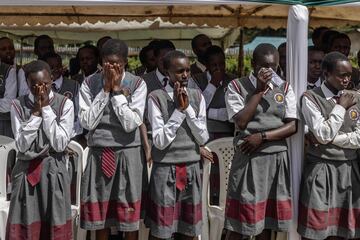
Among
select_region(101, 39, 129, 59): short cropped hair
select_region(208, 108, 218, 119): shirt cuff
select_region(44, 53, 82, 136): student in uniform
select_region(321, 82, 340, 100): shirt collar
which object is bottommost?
select_region(208, 108, 218, 119): shirt cuff

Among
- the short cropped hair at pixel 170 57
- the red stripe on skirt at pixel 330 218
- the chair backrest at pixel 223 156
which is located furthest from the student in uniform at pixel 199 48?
the red stripe on skirt at pixel 330 218

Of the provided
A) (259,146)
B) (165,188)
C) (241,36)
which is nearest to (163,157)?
(165,188)

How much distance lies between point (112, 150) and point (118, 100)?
349 millimetres

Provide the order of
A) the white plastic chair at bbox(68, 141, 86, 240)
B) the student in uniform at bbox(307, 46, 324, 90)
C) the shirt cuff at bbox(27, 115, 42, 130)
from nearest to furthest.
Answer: the shirt cuff at bbox(27, 115, 42, 130) → the white plastic chair at bbox(68, 141, 86, 240) → the student in uniform at bbox(307, 46, 324, 90)

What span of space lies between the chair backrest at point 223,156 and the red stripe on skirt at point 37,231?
1.25m

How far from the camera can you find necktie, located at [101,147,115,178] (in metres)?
3.73

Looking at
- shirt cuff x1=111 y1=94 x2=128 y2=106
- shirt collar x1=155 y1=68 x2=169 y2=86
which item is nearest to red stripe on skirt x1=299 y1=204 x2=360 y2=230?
shirt cuff x1=111 y1=94 x2=128 y2=106

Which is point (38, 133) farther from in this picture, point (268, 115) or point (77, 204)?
point (268, 115)

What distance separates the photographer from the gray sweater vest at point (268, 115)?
3.77 metres

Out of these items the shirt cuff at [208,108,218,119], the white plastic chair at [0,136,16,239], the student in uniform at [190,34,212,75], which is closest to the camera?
the white plastic chair at [0,136,16,239]

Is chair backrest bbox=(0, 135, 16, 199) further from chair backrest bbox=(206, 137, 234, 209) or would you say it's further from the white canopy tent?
the white canopy tent

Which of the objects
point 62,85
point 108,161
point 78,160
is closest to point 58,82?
point 62,85

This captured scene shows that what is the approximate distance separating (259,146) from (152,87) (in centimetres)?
131

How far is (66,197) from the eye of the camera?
12.3 ft
